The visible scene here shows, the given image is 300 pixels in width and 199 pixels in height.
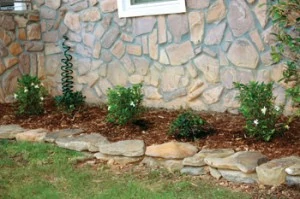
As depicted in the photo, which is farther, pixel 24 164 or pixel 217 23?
pixel 217 23

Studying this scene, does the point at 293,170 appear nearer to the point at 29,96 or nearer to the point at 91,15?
the point at 29,96

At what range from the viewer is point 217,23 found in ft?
16.3

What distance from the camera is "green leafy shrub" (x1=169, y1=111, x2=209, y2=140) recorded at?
4.29 m

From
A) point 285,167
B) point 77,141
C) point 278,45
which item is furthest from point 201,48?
point 285,167

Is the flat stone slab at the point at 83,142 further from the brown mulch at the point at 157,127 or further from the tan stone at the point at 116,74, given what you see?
the tan stone at the point at 116,74

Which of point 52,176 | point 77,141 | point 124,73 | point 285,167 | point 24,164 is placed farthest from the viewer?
point 124,73

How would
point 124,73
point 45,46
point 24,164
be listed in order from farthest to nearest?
point 45,46, point 124,73, point 24,164

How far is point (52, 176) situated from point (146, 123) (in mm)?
1328

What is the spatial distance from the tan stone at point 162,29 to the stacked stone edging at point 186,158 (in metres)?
1.43

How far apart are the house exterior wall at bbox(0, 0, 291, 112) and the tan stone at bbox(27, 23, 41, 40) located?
0.07 m

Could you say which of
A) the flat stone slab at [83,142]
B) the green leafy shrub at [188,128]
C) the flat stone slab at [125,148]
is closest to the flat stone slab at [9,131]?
the flat stone slab at [83,142]

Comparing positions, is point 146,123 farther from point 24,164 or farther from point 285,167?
point 285,167

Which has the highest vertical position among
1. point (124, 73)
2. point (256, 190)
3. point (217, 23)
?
point (217, 23)

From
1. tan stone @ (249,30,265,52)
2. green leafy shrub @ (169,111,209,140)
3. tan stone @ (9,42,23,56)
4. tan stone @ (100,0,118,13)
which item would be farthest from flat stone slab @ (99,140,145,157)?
tan stone @ (9,42,23,56)
